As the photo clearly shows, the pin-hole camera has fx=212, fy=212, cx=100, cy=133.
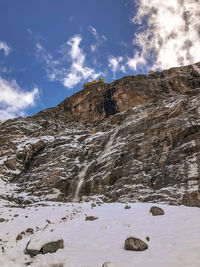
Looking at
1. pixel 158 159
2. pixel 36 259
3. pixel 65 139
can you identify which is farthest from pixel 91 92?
pixel 36 259

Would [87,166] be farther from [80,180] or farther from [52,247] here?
[52,247]

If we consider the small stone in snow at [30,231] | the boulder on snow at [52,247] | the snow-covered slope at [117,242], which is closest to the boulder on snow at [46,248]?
the boulder on snow at [52,247]

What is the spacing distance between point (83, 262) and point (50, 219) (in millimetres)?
9046

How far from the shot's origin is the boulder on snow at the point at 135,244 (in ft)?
25.4

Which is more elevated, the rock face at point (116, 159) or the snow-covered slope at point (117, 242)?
the rock face at point (116, 159)

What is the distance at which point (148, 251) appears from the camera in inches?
292

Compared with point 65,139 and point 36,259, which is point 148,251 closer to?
point 36,259

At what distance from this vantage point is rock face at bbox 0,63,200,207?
21938 mm

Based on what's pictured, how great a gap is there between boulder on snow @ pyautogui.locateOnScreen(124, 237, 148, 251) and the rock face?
38.4 feet

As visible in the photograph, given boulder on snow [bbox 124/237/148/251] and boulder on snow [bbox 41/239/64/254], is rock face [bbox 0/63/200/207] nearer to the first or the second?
boulder on snow [bbox 124/237/148/251]

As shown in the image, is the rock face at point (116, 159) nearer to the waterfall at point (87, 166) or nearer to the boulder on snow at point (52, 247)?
the waterfall at point (87, 166)

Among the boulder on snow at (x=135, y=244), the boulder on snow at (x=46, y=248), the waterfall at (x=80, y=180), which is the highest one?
the waterfall at (x=80, y=180)

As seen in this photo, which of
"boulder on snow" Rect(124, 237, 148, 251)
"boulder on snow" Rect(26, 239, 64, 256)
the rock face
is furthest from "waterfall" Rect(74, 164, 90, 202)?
"boulder on snow" Rect(124, 237, 148, 251)

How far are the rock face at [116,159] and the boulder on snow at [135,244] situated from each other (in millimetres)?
11702
